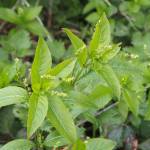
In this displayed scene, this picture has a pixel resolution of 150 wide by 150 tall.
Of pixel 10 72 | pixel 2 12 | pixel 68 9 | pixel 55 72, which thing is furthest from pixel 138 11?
pixel 55 72

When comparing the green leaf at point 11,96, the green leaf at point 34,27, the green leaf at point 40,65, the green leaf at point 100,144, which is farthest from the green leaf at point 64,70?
the green leaf at point 34,27

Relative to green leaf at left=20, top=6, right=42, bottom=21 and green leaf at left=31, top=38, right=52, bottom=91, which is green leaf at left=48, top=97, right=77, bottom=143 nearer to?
green leaf at left=31, top=38, right=52, bottom=91

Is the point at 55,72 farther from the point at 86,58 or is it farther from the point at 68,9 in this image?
the point at 68,9

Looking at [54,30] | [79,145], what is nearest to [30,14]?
[54,30]

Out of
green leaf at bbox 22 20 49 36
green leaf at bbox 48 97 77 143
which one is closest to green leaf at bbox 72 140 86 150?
green leaf at bbox 48 97 77 143

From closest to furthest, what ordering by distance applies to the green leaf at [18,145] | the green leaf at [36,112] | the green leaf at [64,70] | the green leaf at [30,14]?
1. the green leaf at [36,112]
2. the green leaf at [64,70]
3. the green leaf at [18,145]
4. the green leaf at [30,14]

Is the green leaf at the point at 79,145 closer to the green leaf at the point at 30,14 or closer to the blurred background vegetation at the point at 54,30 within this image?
the blurred background vegetation at the point at 54,30

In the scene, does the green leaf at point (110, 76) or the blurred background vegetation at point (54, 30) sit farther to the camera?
the blurred background vegetation at point (54, 30)
